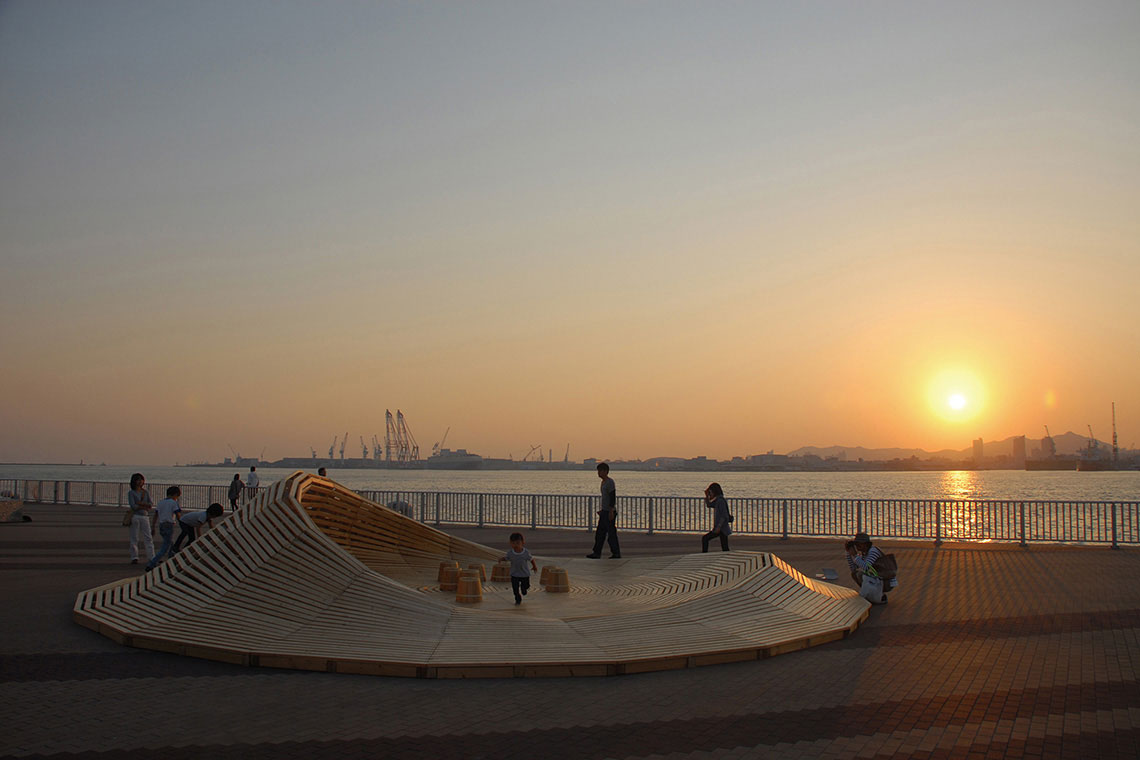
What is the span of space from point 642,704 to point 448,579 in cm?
547

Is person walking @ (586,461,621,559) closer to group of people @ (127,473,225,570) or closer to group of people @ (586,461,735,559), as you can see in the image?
group of people @ (586,461,735,559)

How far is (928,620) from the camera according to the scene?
10586mm

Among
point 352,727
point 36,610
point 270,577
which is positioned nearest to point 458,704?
point 352,727

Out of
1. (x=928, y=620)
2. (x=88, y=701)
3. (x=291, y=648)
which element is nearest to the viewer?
(x=88, y=701)

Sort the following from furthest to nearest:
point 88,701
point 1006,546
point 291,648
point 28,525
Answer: point 28,525 < point 1006,546 < point 291,648 < point 88,701

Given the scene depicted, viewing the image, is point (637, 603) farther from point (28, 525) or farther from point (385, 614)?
point (28, 525)

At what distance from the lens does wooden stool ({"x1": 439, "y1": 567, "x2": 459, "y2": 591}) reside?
1186 centimetres

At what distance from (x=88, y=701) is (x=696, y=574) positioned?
24.6 ft

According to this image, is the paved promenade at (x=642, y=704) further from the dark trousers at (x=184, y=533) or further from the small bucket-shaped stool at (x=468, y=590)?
the dark trousers at (x=184, y=533)

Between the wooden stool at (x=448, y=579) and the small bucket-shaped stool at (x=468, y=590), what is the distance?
3.99 ft

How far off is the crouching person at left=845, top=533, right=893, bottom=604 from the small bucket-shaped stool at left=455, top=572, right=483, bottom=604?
4.94 metres

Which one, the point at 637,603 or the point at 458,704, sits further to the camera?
the point at 637,603

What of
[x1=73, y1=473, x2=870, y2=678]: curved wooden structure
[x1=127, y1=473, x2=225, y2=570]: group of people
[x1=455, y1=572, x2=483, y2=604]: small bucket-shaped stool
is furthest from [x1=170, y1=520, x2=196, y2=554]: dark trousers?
[x1=455, y1=572, x2=483, y2=604]: small bucket-shaped stool

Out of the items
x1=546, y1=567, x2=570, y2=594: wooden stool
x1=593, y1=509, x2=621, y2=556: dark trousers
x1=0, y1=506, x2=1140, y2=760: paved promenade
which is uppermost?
x1=593, y1=509, x2=621, y2=556: dark trousers
